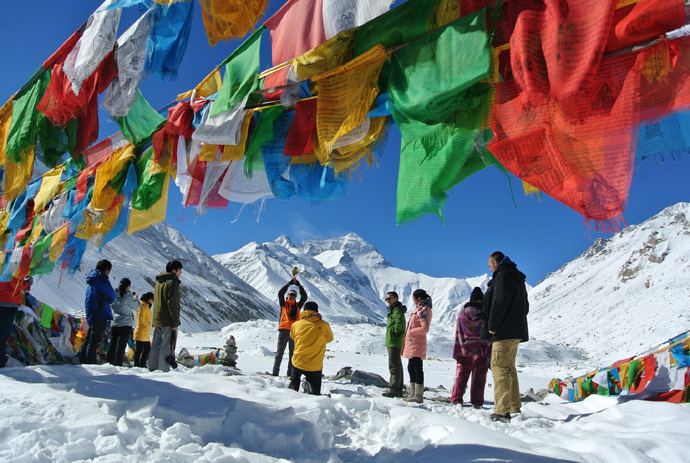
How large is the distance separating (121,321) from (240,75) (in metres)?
4.31

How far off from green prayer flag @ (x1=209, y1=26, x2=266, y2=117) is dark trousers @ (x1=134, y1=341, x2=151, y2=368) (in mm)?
5018

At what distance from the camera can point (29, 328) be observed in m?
5.57

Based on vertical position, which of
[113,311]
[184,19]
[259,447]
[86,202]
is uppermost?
[184,19]

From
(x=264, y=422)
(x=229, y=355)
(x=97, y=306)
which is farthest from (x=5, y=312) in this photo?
(x=229, y=355)

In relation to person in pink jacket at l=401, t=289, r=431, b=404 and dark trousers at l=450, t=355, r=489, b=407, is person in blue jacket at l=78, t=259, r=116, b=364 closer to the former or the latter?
person in pink jacket at l=401, t=289, r=431, b=404

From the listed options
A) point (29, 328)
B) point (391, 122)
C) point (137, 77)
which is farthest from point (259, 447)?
point (29, 328)

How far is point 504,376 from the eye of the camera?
12.0 ft

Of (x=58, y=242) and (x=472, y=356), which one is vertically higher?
(x=58, y=242)

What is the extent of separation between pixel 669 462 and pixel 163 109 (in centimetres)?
475

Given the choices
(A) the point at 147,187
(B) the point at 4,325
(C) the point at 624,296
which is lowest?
(B) the point at 4,325

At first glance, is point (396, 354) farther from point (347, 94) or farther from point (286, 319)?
point (347, 94)

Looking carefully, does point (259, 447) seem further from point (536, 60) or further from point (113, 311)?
point (113, 311)

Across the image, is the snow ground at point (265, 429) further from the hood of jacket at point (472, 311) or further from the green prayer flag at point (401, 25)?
the green prayer flag at point (401, 25)

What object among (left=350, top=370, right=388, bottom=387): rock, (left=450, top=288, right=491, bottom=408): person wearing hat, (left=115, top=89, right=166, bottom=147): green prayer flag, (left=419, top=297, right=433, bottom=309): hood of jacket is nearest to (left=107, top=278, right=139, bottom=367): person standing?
→ (left=115, top=89, right=166, bottom=147): green prayer flag
